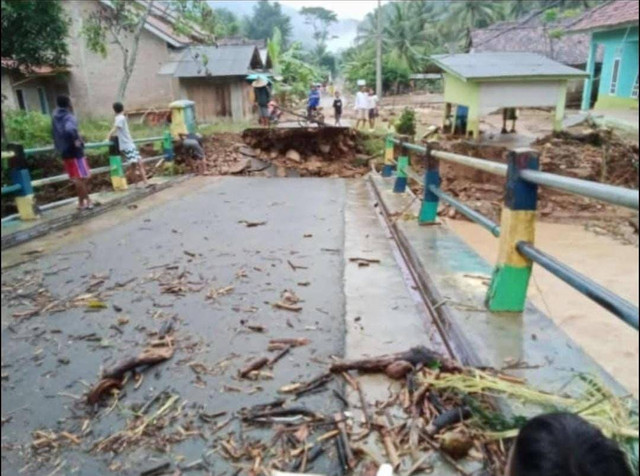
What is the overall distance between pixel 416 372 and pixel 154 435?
1087 millimetres

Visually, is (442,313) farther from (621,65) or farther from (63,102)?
(621,65)

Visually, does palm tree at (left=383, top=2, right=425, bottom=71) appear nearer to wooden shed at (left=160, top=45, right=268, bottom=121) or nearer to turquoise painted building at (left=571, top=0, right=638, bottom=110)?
wooden shed at (left=160, top=45, right=268, bottom=121)

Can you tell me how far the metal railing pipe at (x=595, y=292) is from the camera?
1172 mm

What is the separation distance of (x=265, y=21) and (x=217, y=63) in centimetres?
3921

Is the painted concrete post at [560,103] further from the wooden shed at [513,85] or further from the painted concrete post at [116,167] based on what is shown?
the painted concrete post at [116,167]

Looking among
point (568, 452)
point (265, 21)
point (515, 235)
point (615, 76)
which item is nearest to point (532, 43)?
point (615, 76)

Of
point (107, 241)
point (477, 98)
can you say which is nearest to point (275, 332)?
point (107, 241)

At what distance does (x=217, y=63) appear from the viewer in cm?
1958

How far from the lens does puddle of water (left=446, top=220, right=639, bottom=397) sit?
4672mm

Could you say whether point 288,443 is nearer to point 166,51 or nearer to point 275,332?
point 275,332

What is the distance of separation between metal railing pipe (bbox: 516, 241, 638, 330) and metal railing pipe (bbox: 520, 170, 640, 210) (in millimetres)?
265

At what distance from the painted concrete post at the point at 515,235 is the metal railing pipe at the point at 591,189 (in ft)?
0.29

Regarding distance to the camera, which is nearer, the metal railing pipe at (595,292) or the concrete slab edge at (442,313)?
the metal railing pipe at (595,292)

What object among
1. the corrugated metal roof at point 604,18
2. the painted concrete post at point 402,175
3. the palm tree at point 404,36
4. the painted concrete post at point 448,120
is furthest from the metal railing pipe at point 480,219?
the palm tree at point 404,36
